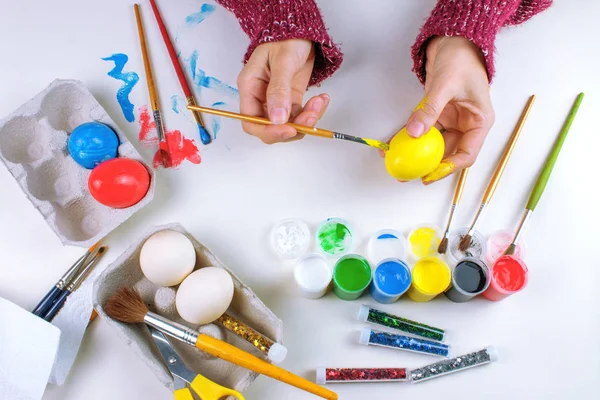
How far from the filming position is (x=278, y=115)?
788 mm

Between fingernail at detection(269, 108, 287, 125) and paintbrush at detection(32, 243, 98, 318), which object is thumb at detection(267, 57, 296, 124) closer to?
fingernail at detection(269, 108, 287, 125)

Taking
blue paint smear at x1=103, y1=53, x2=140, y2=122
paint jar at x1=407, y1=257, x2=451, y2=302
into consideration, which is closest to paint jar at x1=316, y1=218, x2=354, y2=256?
paint jar at x1=407, y1=257, x2=451, y2=302

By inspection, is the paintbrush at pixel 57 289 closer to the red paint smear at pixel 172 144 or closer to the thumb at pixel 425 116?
the red paint smear at pixel 172 144

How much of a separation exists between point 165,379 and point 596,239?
31.9 inches

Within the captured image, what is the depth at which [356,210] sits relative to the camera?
35.7 inches

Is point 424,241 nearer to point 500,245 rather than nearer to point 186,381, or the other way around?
point 500,245

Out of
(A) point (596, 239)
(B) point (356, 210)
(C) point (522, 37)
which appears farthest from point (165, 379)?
(C) point (522, 37)

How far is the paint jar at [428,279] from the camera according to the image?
803 mm

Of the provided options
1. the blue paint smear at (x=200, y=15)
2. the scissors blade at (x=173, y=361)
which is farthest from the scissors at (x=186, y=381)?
the blue paint smear at (x=200, y=15)

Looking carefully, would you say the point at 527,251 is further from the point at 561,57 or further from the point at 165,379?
the point at 165,379

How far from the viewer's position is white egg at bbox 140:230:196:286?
760 mm

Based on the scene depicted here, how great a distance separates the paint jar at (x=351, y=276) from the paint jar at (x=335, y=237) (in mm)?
45

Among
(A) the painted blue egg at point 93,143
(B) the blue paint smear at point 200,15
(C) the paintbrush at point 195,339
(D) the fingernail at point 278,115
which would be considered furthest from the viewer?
(B) the blue paint smear at point 200,15

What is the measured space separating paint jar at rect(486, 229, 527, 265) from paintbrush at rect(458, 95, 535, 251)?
4cm
